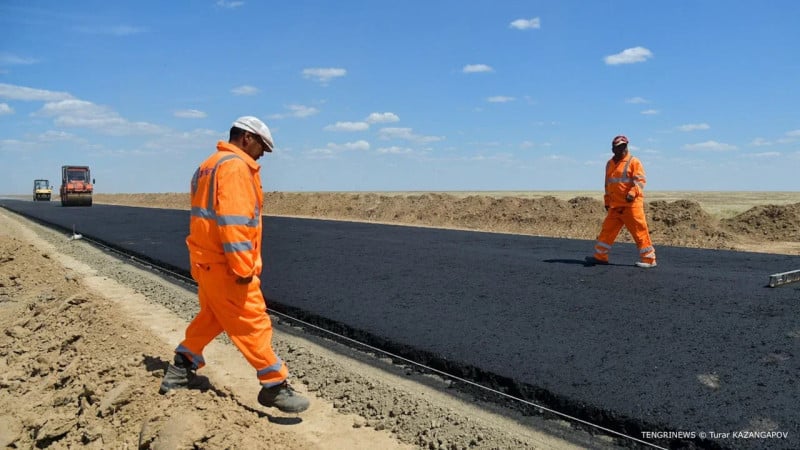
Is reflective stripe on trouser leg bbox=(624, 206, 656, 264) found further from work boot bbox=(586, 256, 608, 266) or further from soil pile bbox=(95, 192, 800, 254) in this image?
soil pile bbox=(95, 192, 800, 254)

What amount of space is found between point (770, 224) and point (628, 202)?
33.6 ft

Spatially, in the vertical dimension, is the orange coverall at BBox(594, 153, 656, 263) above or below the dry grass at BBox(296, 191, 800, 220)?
below

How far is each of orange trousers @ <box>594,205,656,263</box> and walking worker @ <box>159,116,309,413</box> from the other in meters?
5.58

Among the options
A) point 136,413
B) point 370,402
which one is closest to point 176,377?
point 136,413

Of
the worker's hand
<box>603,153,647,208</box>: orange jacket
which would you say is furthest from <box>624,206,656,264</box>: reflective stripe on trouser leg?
the worker's hand

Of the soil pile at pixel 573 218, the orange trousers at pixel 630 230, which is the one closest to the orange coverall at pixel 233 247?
the orange trousers at pixel 630 230

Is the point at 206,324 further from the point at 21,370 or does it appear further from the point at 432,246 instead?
the point at 432,246

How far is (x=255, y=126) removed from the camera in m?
3.41

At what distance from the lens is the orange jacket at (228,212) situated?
314cm

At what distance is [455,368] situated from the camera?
14.1 ft

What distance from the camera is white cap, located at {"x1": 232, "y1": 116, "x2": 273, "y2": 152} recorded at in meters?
3.40

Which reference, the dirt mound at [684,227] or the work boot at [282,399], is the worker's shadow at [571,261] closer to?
the work boot at [282,399]

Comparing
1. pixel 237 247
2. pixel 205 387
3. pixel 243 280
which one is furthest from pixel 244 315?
pixel 205 387

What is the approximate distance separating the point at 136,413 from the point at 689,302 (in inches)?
193
